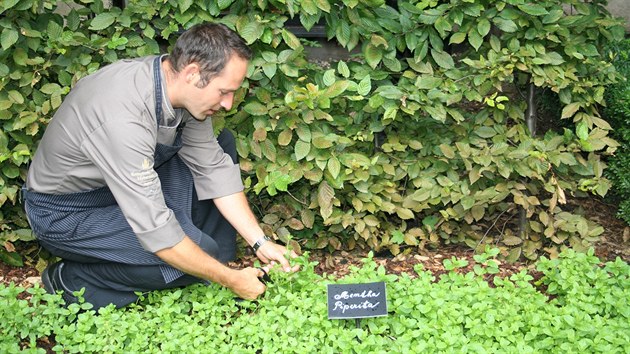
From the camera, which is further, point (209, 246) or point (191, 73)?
point (209, 246)

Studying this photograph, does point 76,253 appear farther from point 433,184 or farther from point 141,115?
point 433,184

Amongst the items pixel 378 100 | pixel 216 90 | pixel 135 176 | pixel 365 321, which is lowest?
pixel 365 321

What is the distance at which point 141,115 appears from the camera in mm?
3287

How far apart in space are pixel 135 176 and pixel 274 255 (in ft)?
2.50

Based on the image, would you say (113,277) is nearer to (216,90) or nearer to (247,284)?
(247,284)

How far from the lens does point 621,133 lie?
168 inches

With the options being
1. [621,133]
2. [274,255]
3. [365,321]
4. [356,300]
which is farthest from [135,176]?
[621,133]

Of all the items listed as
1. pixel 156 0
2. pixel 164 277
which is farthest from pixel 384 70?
pixel 164 277

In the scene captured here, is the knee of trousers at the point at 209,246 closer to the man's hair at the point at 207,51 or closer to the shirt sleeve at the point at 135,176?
the shirt sleeve at the point at 135,176

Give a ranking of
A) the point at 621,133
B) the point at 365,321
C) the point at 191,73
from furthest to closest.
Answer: the point at 621,133 → the point at 365,321 → the point at 191,73

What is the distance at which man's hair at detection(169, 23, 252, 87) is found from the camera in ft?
10.7

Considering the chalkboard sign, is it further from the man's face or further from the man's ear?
the man's ear

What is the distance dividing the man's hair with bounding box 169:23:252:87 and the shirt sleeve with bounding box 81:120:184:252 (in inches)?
11.6

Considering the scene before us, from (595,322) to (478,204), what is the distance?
100 cm
